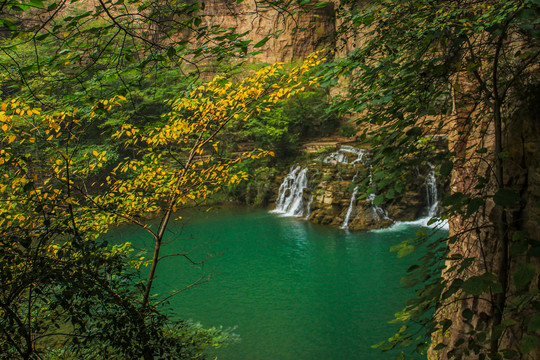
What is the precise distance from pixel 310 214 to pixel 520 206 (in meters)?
10.8

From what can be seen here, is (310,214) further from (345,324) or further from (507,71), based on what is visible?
(507,71)

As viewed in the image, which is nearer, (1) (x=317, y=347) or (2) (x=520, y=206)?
(2) (x=520, y=206)

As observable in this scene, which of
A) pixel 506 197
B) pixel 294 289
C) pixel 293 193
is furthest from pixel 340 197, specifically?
pixel 506 197

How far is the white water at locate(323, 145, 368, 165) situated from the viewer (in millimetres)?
13408

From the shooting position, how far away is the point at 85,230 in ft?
9.42

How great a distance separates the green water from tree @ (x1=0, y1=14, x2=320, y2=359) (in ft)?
2.07

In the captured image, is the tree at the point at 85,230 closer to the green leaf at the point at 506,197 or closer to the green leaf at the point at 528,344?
the green leaf at the point at 506,197

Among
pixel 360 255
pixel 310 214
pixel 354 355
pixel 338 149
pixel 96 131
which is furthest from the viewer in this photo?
pixel 96 131

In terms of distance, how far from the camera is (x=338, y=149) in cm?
1468

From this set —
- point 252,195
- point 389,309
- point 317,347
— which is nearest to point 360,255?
point 389,309

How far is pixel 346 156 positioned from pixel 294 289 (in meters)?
7.93

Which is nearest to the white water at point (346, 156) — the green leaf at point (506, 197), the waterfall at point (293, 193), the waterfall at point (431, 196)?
the waterfall at point (293, 193)

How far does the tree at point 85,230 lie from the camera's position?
6.38 feet

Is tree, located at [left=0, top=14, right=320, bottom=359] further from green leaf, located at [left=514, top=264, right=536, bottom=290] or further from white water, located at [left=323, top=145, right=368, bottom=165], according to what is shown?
white water, located at [left=323, top=145, right=368, bottom=165]
